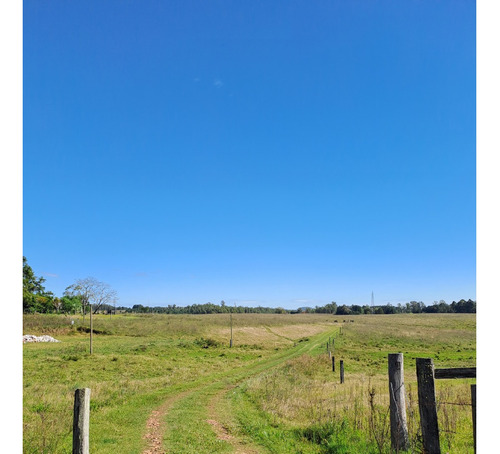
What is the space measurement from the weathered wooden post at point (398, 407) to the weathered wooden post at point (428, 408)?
63cm

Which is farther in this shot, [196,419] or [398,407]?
[196,419]

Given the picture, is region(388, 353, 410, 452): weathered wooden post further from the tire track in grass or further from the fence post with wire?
the tire track in grass

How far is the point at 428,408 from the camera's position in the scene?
20.9 ft

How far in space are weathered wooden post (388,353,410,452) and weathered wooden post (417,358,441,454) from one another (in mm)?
628

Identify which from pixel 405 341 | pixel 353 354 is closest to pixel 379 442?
pixel 353 354

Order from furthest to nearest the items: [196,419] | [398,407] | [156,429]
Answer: [196,419] < [156,429] < [398,407]

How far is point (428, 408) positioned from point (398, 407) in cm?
83

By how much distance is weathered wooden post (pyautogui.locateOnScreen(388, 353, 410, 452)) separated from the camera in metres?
7.02

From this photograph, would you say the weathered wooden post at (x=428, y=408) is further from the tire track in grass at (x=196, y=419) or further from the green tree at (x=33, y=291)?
the green tree at (x=33, y=291)

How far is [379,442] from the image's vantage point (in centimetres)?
780

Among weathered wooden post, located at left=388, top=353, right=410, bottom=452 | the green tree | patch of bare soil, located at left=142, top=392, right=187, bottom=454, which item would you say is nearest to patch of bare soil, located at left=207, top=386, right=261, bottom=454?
patch of bare soil, located at left=142, top=392, right=187, bottom=454

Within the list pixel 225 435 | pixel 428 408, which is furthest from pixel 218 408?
pixel 428 408

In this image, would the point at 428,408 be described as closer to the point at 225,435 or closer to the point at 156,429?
the point at 225,435
